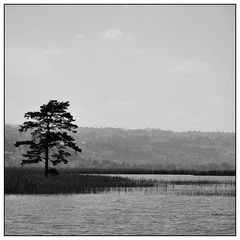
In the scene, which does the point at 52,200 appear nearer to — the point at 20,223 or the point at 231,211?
the point at 20,223

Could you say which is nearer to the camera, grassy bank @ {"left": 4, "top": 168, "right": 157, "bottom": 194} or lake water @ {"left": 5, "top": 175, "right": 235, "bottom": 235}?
lake water @ {"left": 5, "top": 175, "right": 235, "bottom": 235}

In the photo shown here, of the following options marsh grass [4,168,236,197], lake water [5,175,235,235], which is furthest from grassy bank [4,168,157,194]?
lake water [5,175,235,235]

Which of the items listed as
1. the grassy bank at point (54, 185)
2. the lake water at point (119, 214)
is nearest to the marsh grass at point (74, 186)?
the grassy bank at point (54, 185)

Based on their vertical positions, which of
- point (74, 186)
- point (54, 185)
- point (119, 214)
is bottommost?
point (119, 214)

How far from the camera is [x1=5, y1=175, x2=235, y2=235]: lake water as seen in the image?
29.0 meters

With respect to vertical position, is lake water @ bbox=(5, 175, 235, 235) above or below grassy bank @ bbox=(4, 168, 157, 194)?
below

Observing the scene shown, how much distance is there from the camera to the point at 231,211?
3709cm

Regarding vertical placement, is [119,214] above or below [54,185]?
below

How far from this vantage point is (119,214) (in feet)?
114

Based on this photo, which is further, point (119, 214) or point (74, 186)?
point (74, 186)

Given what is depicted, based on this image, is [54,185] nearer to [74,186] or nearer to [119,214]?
[74,186]

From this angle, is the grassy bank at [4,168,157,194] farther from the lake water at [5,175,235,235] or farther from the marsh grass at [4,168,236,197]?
the lake water at [5,175,235,235]

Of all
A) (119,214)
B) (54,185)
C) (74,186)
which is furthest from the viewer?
(74,186)

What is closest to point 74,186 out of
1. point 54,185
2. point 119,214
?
point 54,185
